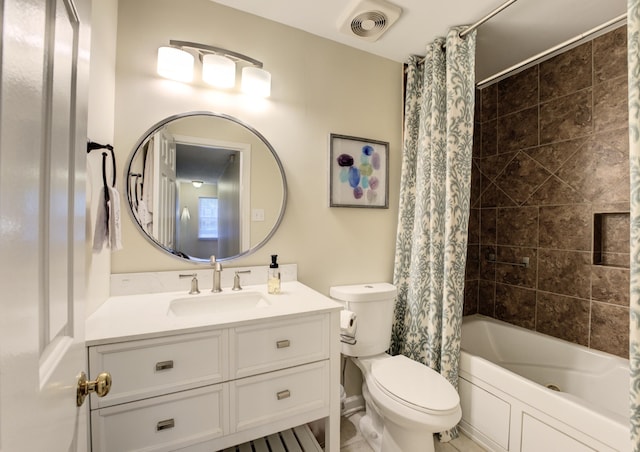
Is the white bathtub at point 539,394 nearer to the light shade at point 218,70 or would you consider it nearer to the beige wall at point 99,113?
the beige wall at point 99,113

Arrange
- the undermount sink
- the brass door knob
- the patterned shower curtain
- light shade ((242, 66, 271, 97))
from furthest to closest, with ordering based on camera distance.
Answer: light shade ((242, 66, 271, 97)), the undermount sink, the patterned shower curtain, the brass door knob

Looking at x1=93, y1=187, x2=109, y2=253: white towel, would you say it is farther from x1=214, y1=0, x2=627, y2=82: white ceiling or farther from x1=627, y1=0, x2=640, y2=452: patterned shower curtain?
x1=627, y1=0, x2=640, y2=452: patterned shower curtain

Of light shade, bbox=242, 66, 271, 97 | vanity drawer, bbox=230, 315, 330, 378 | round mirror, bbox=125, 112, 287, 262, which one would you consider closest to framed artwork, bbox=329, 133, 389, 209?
round mirror, bbox=125, 112, 287, 262

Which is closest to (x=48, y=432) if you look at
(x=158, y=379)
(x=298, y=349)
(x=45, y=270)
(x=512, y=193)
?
(x=45, y=270)

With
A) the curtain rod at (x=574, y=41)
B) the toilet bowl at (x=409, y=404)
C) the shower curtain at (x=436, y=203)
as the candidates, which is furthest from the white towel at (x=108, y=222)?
the curtain rod at (x=574, y=41)

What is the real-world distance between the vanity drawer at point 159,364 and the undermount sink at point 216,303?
0.98 feet

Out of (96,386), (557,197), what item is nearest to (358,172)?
(557,197)

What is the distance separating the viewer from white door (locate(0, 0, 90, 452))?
0.33 metres

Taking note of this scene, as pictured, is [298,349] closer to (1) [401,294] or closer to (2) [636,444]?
(1) [401,294]

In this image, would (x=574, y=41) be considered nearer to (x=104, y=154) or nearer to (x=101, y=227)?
(x=104, y=154)

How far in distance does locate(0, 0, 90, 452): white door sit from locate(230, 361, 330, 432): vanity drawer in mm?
560

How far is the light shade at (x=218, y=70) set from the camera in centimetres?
149

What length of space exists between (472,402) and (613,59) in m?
2.27

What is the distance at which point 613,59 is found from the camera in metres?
1.74
